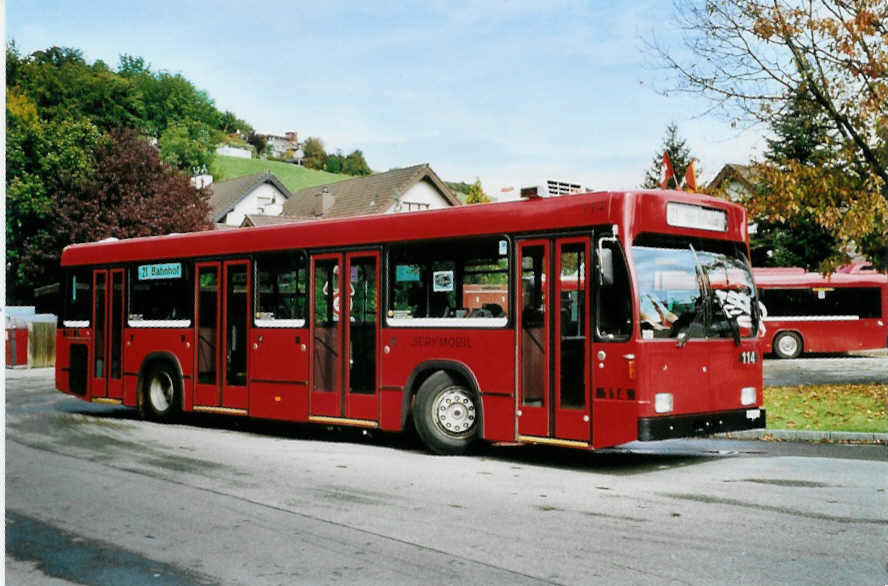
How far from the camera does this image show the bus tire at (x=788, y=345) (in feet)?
109

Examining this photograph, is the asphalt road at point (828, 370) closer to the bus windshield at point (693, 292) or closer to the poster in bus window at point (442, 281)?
the bus windshield at point (693, 292)

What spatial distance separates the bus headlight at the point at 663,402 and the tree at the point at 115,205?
117 feet

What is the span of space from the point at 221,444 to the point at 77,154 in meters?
40.5

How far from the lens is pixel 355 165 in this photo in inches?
5290

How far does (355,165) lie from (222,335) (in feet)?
398

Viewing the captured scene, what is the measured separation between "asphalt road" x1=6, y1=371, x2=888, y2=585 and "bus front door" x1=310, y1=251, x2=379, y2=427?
54cm

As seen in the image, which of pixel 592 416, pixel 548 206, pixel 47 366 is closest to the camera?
pixel 592 416

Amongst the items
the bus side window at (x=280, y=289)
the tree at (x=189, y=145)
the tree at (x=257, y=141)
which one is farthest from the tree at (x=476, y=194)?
the tree at (x=257, y=141)

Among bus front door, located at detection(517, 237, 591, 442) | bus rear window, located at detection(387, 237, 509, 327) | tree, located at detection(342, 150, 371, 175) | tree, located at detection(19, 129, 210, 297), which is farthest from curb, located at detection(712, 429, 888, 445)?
tree, located at detection(342, 150, 371, 175)

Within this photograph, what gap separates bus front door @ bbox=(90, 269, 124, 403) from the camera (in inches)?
656

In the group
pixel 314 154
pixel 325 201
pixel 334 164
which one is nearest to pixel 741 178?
pixel 325 201

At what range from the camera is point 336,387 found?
42.3 feet

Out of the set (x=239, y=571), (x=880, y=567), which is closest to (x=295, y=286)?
(x=239, y=571)

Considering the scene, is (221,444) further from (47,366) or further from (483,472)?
(47,366)
